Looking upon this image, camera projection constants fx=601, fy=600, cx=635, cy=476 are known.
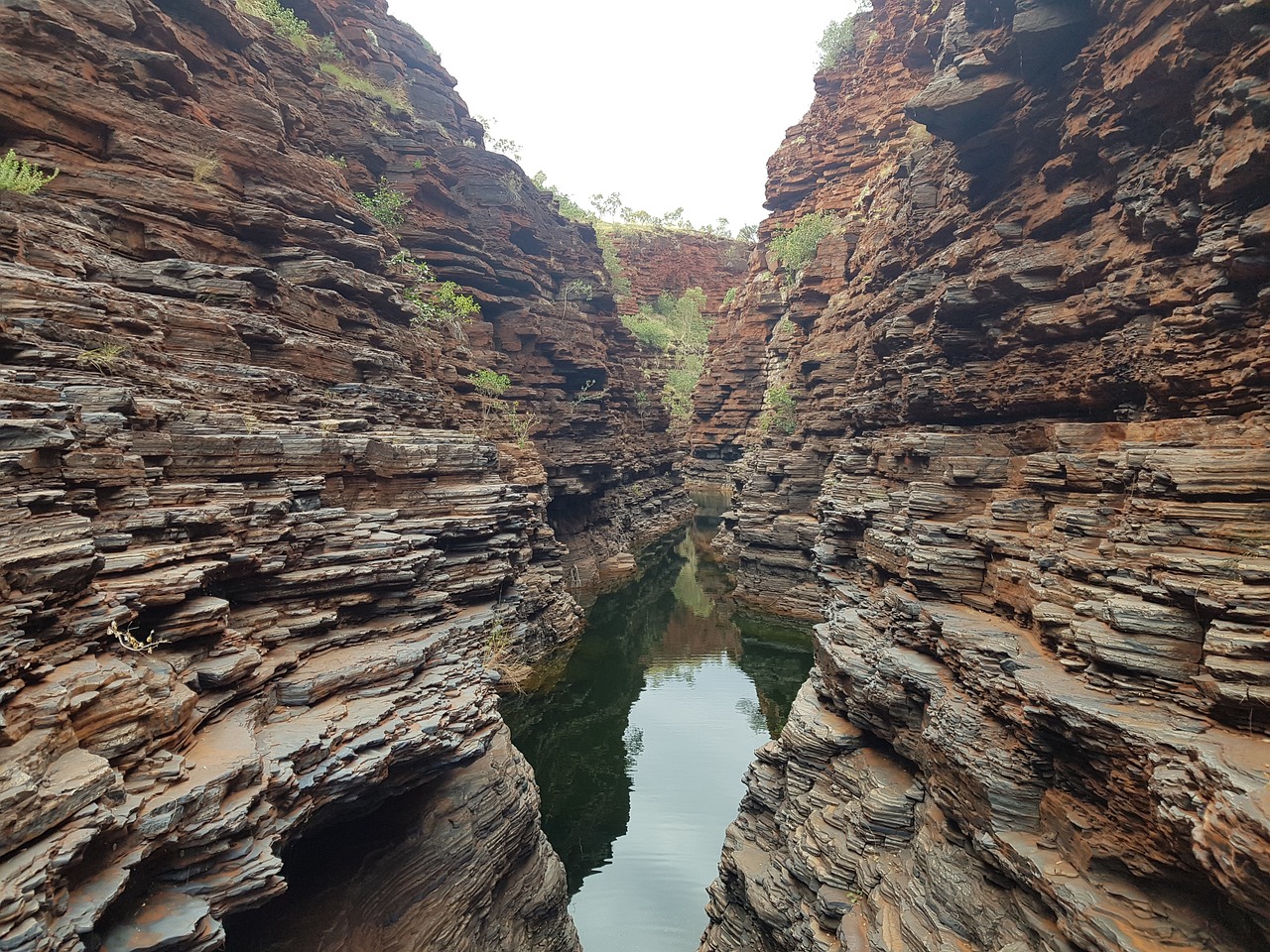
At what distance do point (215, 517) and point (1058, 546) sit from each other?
45.2 ft

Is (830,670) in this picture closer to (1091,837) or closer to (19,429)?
(1091,837)

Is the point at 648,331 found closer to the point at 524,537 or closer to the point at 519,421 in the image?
the point at 519,421

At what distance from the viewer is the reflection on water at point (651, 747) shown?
50.9 ft

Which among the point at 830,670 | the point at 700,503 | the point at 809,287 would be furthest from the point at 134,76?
the point at 700,503

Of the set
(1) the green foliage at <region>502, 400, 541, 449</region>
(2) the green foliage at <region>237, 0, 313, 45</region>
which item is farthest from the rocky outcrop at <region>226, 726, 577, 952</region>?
(2) the green foliage at <region>237, 0, 313, 45</region>

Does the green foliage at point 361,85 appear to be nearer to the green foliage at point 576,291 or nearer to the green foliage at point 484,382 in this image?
the green foliage at point 576,291

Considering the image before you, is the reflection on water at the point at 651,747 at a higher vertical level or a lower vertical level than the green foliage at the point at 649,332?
lower

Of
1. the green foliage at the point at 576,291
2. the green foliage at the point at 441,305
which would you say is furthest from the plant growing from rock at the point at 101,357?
the green foliage at the point at 576,291

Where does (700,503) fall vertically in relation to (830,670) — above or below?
below

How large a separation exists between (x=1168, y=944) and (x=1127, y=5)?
15.8m

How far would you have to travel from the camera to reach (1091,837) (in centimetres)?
724

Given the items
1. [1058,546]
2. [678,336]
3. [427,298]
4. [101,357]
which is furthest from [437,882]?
[678,336]

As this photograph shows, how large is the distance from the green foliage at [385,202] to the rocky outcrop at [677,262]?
58.6 meters

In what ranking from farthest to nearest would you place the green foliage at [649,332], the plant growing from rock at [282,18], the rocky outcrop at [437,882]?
the green foliage at [649,332] → the plant growing from rock at [282,18] → the rocky outcrop at [437,882]
